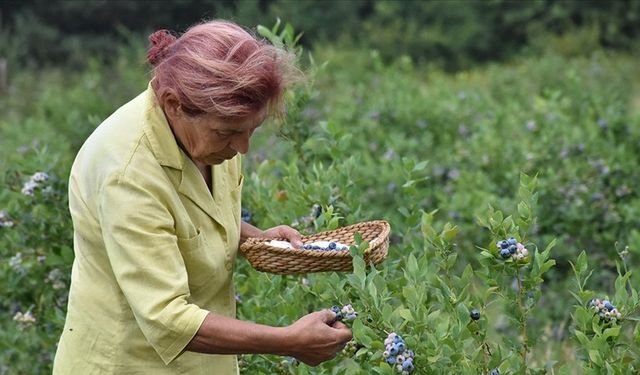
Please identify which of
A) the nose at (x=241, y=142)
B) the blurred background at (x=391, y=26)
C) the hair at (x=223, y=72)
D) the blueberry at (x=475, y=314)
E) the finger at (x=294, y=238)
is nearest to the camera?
the hair at (x=223, y=72)

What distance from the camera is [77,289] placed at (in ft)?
7.88

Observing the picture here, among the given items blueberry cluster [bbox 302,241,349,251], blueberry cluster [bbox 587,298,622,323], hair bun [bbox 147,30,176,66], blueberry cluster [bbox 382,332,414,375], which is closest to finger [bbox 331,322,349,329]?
blueberry cluster [bbox 382,332,414,375]

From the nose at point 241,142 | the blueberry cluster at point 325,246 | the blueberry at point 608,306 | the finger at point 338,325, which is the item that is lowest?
the blueberry at point 608,306

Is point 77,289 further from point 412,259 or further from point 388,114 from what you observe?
point 388,114

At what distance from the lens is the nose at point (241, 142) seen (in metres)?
2.22

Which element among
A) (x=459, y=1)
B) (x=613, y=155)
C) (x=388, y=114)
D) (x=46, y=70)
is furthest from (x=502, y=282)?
(x=459, y=1)

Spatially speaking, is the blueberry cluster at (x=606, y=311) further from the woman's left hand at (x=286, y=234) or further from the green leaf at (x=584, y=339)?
the woman's left hand at (x=286, y=234)

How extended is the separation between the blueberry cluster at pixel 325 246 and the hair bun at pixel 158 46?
572mm

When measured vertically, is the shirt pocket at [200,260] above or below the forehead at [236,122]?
below

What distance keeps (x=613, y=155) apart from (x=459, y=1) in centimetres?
1827

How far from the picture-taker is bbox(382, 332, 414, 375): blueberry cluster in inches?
85.0

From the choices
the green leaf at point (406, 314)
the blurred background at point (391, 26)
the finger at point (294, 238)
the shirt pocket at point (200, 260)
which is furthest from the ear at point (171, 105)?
the blurred background at point (391, 26)

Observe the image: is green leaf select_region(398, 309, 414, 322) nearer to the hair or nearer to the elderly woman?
the elderly woman

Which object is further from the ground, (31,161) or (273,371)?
(31,161)
